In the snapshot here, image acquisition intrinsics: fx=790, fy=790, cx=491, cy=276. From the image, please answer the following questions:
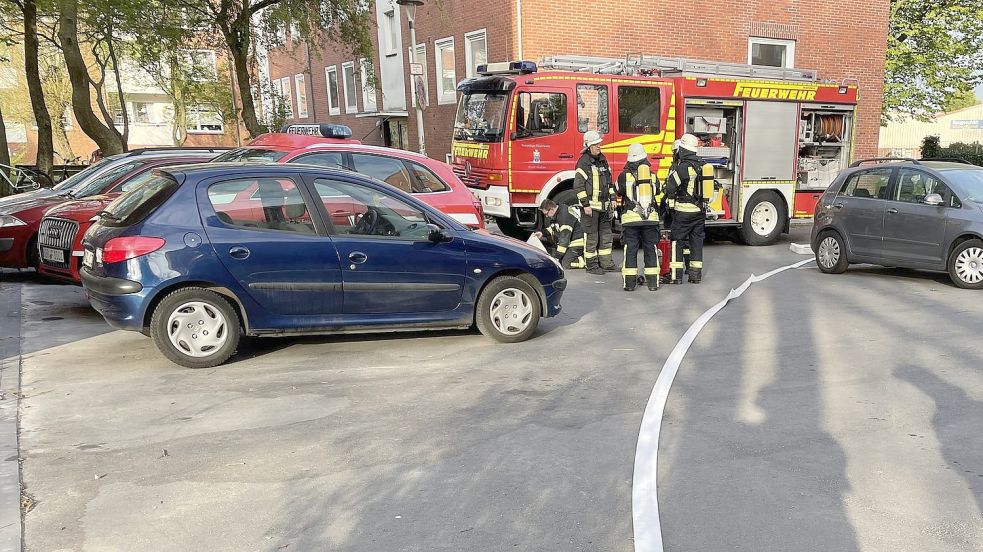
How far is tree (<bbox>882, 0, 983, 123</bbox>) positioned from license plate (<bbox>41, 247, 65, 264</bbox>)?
28.7m

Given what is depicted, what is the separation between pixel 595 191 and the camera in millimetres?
10633

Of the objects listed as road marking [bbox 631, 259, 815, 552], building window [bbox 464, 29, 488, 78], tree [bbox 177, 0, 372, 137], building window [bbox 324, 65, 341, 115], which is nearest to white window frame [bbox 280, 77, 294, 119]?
building window [bbox 324, 65, 341, 115]

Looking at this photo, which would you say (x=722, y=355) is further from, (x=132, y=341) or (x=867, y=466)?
(x=132, y=341)

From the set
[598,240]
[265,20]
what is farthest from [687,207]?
[265,20]

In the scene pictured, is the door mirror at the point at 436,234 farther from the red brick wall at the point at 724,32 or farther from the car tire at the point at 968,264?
the red brick wall at the point at 724,32

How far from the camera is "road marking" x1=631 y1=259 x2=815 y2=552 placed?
3500 mm

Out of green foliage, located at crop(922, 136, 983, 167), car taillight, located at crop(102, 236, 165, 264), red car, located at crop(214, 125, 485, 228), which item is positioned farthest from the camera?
green foliage, located at crop(922, 136, 983, 167)

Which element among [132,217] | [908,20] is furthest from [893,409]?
[908,20]

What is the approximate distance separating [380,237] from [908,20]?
2906cm

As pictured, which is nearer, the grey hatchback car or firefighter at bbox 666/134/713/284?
the grey hatchback car

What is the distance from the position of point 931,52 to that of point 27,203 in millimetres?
29432

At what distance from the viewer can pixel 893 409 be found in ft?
16.9

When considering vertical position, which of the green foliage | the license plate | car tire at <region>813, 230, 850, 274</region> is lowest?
car tire at <region>813, 230, 850, 274</region>

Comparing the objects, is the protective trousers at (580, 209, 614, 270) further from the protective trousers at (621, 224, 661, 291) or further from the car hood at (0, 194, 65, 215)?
the car hood at (0, 194, 65, 215)
